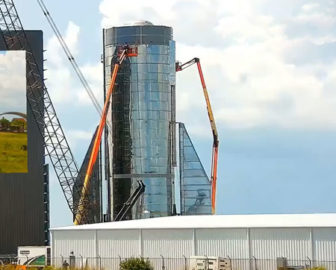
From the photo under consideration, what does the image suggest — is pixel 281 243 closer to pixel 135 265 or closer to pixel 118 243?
pixel 135 265

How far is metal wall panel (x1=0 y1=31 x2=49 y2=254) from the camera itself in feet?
406

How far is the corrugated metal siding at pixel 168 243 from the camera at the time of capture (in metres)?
80.4

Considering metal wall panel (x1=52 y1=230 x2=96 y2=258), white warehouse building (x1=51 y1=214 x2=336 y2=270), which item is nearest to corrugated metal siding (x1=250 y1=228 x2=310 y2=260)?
white warehouse building (x1=51 y1=214 x2=336 y2=270)

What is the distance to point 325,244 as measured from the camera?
7488 centimetres

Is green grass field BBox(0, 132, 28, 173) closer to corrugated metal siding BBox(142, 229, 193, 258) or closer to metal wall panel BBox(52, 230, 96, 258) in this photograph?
metal wall panel BBox(52, 230, 96, 258)

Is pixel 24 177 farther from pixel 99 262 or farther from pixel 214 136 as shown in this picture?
pixel 99 262

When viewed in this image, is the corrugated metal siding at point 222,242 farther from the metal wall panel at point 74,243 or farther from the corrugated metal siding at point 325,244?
the metal wall panel at point 74,243

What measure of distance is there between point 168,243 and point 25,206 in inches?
1810

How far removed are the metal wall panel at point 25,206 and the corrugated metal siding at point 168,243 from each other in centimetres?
4406

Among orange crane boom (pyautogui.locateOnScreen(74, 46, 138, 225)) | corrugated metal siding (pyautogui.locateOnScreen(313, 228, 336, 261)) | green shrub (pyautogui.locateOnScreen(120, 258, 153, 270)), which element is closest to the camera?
green shrub (pyautogui.locateOnScreen(120, 258, 153, 270))

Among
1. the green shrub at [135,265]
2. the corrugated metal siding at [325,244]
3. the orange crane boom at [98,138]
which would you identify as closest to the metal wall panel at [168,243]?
the green shrub at [135,265]

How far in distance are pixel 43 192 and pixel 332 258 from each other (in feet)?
185

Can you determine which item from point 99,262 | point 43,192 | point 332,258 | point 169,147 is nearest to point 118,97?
point 169,147

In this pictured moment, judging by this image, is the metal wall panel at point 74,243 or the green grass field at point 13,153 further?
the green grass field at point 13,153
